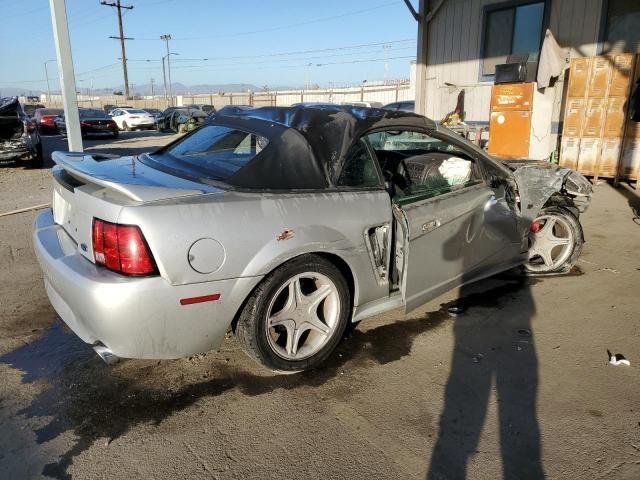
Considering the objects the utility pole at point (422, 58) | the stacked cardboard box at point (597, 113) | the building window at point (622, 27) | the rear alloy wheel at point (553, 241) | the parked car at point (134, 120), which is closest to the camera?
the rear alloy wheel at point (553, 241)

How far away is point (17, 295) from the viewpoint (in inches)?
159

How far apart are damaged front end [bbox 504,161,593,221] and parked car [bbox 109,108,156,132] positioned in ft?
90.4

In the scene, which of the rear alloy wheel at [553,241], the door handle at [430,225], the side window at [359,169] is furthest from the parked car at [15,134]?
the rear alloy wheel at [553,241]

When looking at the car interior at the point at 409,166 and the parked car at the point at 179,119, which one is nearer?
the car interior at the point at 409,166

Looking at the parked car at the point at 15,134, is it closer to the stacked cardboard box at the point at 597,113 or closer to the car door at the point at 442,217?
the car door at the point at 442,217

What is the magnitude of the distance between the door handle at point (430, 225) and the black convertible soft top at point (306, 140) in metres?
0.66

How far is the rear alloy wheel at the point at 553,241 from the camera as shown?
4.49 metres

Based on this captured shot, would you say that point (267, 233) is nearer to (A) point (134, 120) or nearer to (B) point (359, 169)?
(B) point (359, 169)

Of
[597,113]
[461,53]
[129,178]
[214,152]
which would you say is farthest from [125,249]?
[461,53]

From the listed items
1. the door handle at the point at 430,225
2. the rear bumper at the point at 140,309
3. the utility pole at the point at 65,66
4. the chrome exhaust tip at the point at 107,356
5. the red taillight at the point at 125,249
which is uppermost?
the utility pole at the point at 65,66

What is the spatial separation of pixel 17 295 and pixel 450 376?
11.4 feet

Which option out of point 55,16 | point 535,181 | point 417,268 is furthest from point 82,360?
point 55,16

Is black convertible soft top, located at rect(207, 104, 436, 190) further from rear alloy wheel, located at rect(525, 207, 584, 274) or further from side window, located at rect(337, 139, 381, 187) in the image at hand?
rear alloy wheel, located at rect(525, 207, 584, 274)

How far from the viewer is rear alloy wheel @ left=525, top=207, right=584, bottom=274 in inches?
177
